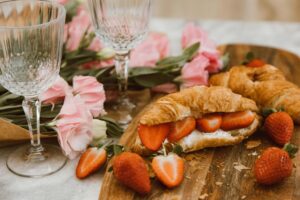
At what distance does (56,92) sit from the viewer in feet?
4.27

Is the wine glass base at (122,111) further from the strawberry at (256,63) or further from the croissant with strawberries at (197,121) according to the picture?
the strawberry at (256,63)

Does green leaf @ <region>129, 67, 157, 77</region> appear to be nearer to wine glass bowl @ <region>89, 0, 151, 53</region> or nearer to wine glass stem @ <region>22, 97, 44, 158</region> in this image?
wine glass bowl @ <region>89, 0, 151, 53</region>

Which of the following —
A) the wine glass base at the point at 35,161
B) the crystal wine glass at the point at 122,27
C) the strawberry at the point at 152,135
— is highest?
the crystal wine glass at the point at 122,27

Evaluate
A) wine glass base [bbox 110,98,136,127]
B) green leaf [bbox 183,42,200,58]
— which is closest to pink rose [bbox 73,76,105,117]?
wine glass base [bbox 110,98,136,127]

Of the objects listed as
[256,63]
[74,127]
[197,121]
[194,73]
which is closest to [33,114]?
[74,127]

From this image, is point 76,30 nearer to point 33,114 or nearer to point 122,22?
point 122,22

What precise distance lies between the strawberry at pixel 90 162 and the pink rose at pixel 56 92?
0.55 feet

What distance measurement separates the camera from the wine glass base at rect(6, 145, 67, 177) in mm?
1207

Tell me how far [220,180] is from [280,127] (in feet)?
0.67

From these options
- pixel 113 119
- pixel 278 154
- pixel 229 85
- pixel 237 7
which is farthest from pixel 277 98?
pixel 237 7

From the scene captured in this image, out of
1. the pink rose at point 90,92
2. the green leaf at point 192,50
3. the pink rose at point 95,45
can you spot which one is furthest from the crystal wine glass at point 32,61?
the green leaf at point 192,50

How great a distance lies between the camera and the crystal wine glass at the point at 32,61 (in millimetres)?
1111

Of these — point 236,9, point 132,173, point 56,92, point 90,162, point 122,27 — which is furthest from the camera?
point 236,9

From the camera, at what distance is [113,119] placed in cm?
139
